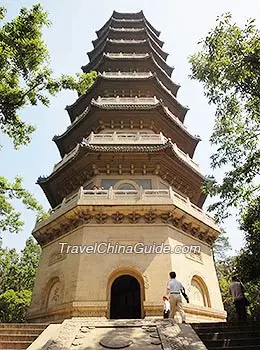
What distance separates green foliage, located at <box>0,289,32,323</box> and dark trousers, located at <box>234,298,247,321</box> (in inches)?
570

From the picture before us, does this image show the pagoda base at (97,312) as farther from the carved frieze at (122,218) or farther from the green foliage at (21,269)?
the green foliage at (21,269)

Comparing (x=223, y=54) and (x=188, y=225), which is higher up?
(x=223, y=54)

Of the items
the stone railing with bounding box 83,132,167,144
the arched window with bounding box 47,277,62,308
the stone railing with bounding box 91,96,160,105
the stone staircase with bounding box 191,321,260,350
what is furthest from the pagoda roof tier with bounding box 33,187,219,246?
the stone railing with bounding box 91,96,160,105

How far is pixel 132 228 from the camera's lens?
457 inches

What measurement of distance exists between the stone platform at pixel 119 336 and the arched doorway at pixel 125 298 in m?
6.22

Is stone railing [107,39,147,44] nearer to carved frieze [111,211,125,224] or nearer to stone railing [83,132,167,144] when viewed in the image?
stone railing [83,132,167,144]

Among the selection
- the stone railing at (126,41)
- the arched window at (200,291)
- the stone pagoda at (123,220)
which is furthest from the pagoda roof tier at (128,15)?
the arched window at (200,291)

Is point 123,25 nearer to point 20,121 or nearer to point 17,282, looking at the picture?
point 20,121

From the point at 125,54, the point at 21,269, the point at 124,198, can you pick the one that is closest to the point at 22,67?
the point at 124,198

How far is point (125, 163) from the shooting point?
44.4 ft

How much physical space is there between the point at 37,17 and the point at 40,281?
31.9 ft

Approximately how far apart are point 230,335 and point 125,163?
8.55 meters

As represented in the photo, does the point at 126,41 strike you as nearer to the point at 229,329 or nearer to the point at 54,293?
the point at 54,293

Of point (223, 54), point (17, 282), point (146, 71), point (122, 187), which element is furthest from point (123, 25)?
point (17, 282)
